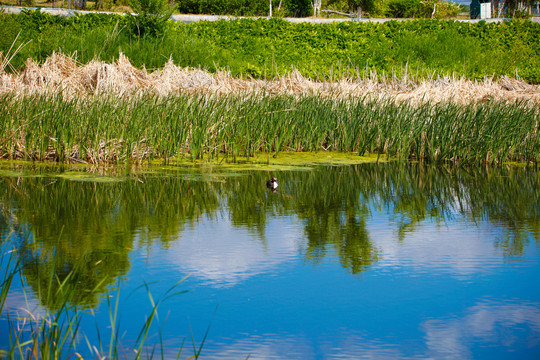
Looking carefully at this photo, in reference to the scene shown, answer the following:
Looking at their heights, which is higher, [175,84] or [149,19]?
[149,19]

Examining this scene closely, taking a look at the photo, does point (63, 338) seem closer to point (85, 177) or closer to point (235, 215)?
point (235, 215)

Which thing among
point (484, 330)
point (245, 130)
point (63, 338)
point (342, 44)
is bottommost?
point (484, 330)

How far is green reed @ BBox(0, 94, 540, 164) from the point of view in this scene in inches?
257

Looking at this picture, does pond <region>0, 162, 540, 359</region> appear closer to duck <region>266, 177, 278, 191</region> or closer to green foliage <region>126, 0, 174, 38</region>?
duck <region>266, 177, 278, 191</region>

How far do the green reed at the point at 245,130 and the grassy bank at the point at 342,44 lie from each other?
6504 mm

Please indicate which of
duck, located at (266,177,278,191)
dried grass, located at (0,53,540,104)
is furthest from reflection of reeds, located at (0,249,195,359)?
dried grass, located at (0,53,540,104)

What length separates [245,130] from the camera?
7.32 m

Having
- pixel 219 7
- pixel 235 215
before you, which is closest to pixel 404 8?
pixel 219 7

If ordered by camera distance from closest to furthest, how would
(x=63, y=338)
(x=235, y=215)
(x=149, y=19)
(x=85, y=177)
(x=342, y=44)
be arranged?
(x=63, y=338) → (x=235, y=215) → (x=85, y=177) → (x=149, y=19) → (x=342, y=44)

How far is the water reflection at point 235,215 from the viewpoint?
10.7ft

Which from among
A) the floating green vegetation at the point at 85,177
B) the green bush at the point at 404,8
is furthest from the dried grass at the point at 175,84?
the green bush at the point at 404,8

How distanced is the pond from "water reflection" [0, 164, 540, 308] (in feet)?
0.05

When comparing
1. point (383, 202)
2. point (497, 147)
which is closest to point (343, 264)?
point (383, 202)

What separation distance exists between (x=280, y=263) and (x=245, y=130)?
4.16 meters
